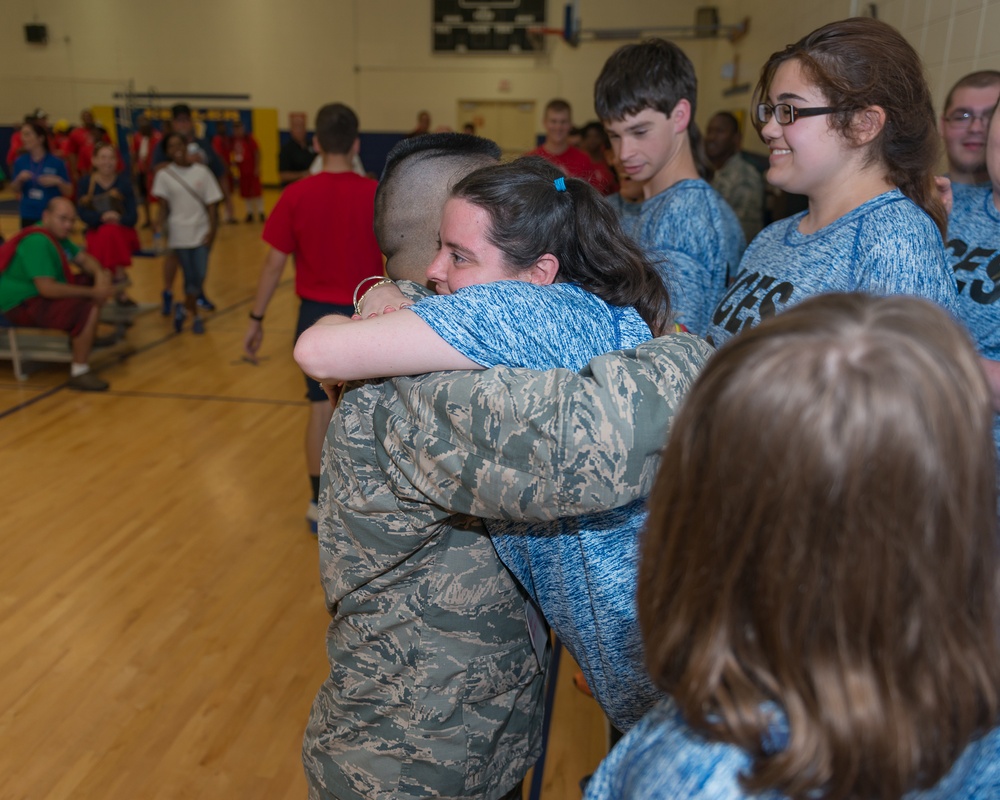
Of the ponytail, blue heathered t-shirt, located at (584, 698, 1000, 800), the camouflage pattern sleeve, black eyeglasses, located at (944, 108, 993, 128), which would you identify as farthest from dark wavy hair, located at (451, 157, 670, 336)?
black eyeglasses, located at (944, 108, 993, 128)

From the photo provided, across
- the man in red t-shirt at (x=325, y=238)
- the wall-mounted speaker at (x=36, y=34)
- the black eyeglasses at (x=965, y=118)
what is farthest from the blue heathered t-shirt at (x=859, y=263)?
the wall-mounted speaker at (x=36, y=34)

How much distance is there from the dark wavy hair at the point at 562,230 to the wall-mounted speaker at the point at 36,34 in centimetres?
1961

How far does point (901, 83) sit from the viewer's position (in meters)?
1.37

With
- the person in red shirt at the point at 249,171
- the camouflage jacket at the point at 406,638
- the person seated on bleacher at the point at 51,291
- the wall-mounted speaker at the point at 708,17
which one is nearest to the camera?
the camouflage jacket at the point at 406,638

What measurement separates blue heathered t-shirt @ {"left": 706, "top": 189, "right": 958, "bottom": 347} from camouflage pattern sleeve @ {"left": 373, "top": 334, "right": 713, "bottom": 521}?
460 mm

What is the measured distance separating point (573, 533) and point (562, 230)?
0.42 meters

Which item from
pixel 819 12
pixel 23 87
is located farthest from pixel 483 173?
pixel 23 87

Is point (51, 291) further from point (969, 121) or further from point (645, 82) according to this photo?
point (969, 121)

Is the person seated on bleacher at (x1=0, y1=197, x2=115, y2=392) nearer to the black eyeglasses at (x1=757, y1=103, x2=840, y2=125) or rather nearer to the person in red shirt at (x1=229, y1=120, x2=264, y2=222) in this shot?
the black eyeglasses at (x1=757, y1=103, x2=840, y2=125)

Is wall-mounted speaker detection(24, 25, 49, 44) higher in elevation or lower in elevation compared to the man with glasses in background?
higher

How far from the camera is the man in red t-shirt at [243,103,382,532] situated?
135 inches

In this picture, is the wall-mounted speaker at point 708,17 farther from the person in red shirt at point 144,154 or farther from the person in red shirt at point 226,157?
the person in red shirt at point 144,154

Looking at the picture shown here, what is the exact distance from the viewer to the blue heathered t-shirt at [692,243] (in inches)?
82.5

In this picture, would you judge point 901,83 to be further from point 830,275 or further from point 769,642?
point 769,642
